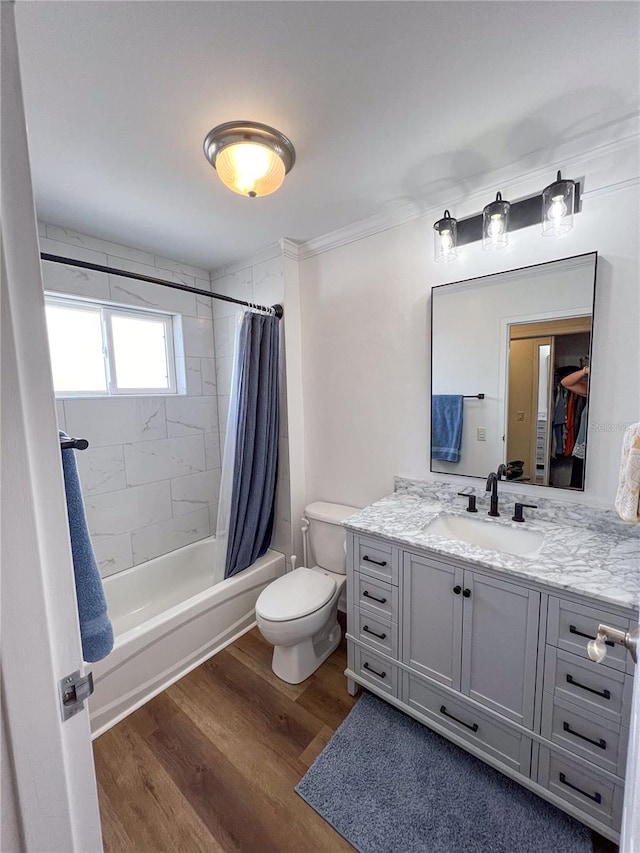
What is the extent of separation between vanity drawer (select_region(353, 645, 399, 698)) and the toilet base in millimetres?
285

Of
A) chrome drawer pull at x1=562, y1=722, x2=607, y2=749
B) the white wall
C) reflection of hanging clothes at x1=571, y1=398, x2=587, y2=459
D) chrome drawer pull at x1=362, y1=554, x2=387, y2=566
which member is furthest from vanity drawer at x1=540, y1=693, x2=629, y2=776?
reflection of hanging clothes at x1=571, y1=398, x2=587, y2=459

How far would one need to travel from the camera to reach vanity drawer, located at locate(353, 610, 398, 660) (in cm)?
149

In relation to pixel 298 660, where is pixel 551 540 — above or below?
above

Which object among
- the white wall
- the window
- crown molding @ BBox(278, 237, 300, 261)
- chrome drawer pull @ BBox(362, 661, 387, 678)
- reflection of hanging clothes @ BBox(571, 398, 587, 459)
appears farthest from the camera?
crown molding @ BBox(278, 237, 300, 261)

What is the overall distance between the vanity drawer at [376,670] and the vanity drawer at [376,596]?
22 centimetres

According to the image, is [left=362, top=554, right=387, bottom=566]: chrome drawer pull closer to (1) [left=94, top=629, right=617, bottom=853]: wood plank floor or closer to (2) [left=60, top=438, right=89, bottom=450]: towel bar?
(1) [left=94, top=629, right=617, bottom=853]: wood plank floor

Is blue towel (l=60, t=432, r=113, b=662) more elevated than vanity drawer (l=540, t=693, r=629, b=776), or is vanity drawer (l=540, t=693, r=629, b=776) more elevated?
blue towel (l=60, t=432, r=113, b=662)

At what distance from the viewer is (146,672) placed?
168 cm

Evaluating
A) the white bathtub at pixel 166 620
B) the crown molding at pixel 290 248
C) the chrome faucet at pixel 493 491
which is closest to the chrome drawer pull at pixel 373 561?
the chrome faucet at pixel 493 491

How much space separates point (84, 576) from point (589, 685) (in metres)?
1.53

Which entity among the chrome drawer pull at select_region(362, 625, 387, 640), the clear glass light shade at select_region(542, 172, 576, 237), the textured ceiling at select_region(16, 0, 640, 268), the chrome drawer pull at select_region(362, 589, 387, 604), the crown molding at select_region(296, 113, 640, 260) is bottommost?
the chrome drawer pull at select_region(362, 625, 387, 640)

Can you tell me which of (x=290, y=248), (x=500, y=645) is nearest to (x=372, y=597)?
(x=500, y=645)

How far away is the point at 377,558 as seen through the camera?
1.50 m

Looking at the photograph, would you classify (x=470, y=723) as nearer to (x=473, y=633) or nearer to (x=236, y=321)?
(x=473, y=633)
